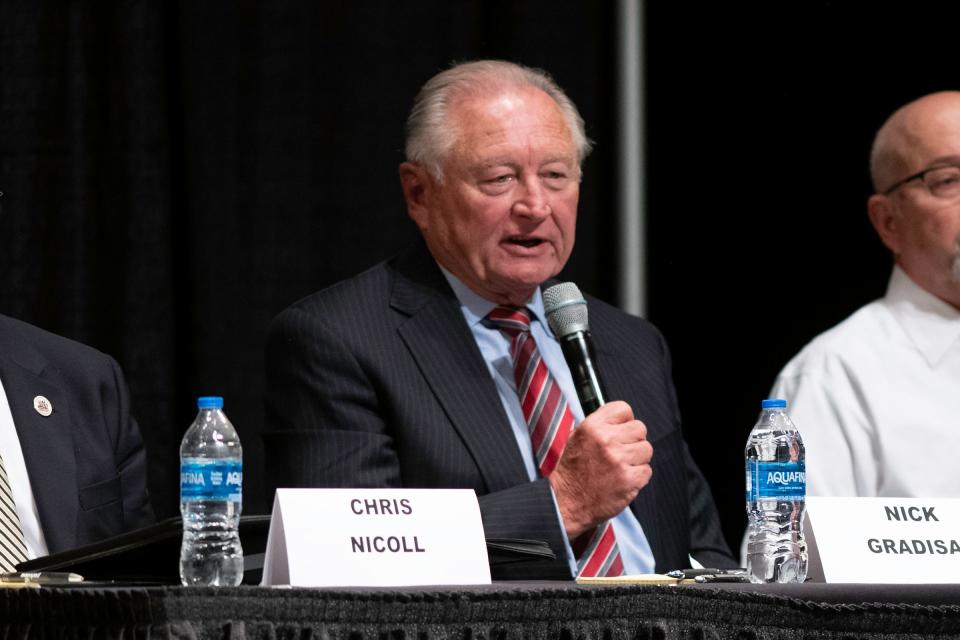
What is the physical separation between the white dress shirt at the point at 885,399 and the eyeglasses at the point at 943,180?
21 centimetres

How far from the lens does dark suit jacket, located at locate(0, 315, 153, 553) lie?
2.08 m

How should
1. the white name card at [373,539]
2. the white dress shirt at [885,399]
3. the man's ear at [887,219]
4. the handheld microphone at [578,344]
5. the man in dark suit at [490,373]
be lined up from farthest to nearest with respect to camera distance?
1. the man's ear at [887,219]
2. the white dress shirt at [885,399]
3. the man in dark suit at [490,373]
4. the handheld microphone at [578,344]
5. the white name card at [373,539]

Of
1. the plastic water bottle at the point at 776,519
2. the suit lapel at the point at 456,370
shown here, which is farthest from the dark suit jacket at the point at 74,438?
the plastic water bottle at the point at 776,519

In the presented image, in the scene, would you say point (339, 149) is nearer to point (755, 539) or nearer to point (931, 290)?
point (931, 290)

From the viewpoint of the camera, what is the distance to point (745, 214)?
3.59 meters

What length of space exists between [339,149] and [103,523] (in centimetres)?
126

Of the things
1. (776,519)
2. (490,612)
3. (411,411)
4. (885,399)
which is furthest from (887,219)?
(490,612)

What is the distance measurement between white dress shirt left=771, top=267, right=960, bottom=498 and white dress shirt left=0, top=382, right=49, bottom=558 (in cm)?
160

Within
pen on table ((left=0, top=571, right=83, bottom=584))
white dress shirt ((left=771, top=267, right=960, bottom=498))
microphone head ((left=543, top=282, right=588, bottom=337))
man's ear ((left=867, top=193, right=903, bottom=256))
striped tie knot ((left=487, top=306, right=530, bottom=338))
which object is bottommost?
white dress shirt ((left=771, top=267, right=960, bottom=498))

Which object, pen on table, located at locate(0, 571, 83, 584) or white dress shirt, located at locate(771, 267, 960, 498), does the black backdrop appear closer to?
white dress shirt, located at locate(771, 267, 960, 498)

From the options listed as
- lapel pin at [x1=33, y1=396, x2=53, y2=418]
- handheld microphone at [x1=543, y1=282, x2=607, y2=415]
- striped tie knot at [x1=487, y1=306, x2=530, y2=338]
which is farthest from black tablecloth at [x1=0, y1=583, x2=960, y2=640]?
striped tie knot at [x1=487, y1=306, x2=530, y2=338]

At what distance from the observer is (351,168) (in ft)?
10.3

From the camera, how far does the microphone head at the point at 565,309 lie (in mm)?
2039

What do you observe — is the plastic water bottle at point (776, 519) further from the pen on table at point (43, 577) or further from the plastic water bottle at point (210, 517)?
the pen on table at point (43, 577)
